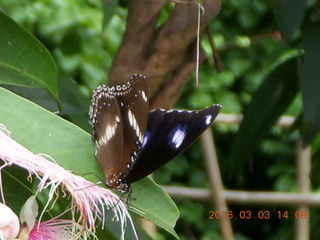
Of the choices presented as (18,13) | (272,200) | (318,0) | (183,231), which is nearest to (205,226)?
(183,231)

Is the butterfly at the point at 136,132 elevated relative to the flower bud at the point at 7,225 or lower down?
lower down

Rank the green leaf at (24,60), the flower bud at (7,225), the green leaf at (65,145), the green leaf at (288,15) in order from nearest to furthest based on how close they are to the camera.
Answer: the flower bud at (7,225) < the green leaf at (65,145) < the green leaf at (24,60) < the green leaf at (288,15)

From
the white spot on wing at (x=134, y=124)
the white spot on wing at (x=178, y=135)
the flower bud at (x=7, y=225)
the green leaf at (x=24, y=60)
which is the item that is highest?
the green leaf at (x=24, y=60)

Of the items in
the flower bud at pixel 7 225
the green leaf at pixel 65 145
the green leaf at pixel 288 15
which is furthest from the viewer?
the green leaf at pixel 288 15

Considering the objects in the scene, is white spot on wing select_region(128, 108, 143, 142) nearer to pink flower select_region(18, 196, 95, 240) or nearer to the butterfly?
the butterfly

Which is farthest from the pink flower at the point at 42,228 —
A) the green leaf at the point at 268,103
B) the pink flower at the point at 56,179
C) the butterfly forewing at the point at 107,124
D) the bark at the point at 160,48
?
the green leaf at the point at 268,103

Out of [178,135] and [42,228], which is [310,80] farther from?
[42,228]

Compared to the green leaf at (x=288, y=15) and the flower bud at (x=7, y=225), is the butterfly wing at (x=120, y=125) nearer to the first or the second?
the flower bud at (x=7, y=225)
